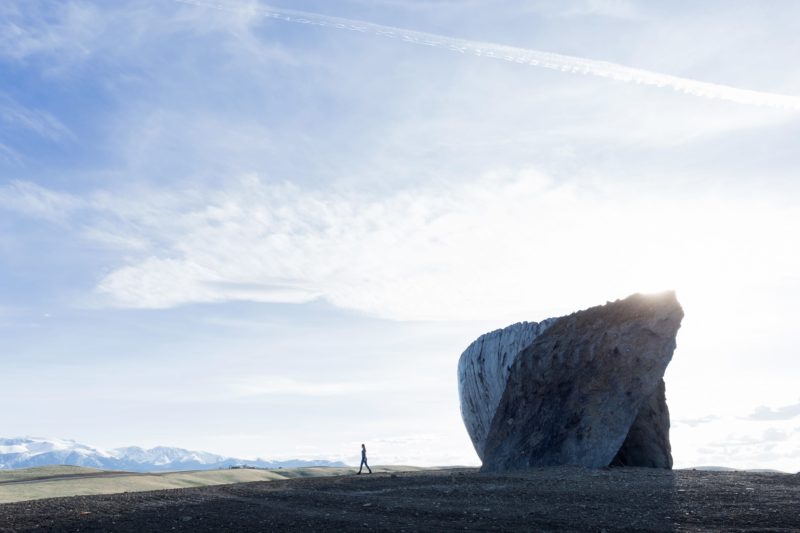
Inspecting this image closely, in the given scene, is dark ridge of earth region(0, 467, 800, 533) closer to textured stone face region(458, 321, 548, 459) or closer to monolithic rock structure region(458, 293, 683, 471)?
monolithic rock structure region(458, 293, 683, 471)

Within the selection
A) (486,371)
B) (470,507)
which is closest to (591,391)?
(486,371)

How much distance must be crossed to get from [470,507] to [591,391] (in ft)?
37.6

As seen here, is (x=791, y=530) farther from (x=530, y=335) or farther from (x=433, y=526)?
(x=530, y=335)

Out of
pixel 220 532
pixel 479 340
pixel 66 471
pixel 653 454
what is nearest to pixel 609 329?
pixel 653 454

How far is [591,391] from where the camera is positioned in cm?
2702

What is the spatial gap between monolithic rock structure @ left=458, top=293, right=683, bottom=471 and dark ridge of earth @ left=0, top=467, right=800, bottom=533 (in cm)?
288

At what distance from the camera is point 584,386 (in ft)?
89.6

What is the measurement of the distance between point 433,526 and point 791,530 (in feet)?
20.1

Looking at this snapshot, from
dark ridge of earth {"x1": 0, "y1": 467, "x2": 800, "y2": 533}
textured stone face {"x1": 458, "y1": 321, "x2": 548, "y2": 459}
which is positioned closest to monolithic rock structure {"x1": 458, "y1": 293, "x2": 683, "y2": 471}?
textured stone face {"x1": 458, "y1": 321, "x2": 548, "y2": 459}

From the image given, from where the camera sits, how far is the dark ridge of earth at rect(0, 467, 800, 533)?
1434 centimetres

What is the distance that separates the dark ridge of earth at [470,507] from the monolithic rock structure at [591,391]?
9.44 ft

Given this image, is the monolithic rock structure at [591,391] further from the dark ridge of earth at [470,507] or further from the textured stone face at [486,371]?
the dark ridge of earth at [470,507]

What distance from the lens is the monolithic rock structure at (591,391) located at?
26297mm

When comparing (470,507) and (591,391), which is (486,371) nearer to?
(591,391)
